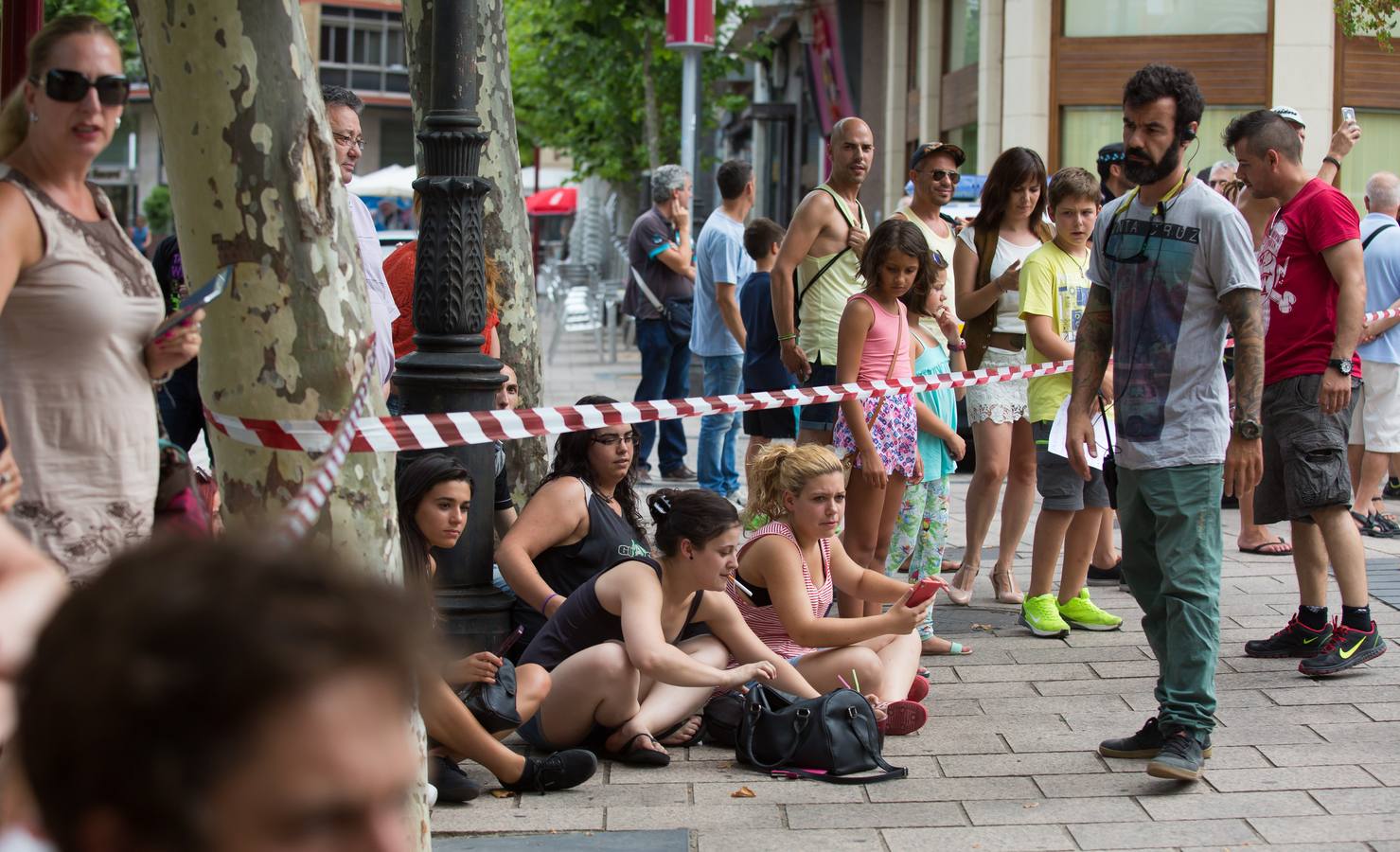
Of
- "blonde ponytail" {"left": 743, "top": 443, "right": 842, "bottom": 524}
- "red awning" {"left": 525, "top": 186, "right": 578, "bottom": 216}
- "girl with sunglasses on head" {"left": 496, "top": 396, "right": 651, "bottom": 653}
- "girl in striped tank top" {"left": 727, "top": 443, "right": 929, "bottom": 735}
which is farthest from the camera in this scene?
"red awning" {"left": 525, "top": 186, "right": 578, "bottom": 216}

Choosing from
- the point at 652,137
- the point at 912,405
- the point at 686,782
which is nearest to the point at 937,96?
the point at 652,137

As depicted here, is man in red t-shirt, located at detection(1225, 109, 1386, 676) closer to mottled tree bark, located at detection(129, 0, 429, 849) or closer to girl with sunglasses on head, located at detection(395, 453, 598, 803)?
girl with sunglasses on head, located at detection(395, 453, 598, 803)

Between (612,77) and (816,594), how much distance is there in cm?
2159

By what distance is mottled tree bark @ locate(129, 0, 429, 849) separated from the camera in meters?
3.49

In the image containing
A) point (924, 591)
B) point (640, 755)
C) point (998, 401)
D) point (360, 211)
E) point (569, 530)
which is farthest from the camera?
point (998, 401)

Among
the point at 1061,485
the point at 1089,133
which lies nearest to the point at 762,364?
the point at 1061,485

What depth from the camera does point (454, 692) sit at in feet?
16.1

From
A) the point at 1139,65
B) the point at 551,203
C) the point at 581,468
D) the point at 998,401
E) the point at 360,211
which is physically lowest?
the point at 581,468

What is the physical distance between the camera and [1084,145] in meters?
20.6

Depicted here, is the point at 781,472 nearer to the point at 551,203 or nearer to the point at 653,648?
the point at 653,648

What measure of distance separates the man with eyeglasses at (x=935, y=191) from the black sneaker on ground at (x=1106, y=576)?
153 centimetres

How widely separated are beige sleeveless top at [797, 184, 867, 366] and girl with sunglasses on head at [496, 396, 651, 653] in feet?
6.10

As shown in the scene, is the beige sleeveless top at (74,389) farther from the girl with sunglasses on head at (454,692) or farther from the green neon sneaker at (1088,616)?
the green neon sneaker at (1088,616)

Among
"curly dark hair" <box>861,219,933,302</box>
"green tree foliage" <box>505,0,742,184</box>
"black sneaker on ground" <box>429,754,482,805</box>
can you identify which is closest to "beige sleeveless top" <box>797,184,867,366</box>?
"curly dark hair" <box>861,219,933,302</box>
